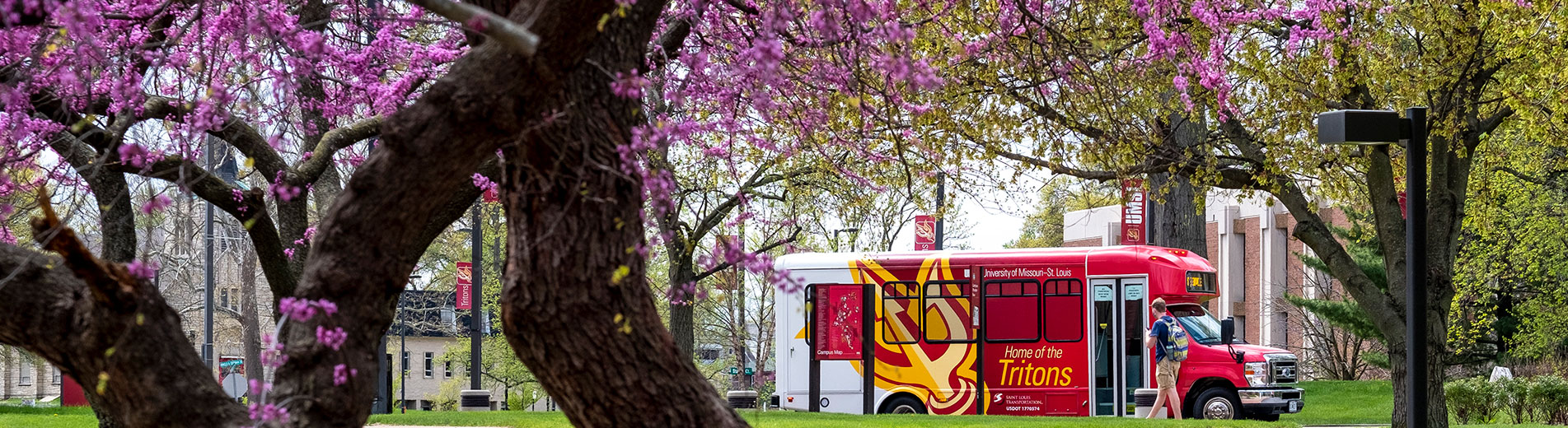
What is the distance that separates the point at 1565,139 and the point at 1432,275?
176 centimetres

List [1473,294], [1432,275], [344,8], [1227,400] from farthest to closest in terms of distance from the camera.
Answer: [1473,294] < [1227,400] < [1432,275] < [344,8]

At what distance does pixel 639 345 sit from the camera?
205 inches

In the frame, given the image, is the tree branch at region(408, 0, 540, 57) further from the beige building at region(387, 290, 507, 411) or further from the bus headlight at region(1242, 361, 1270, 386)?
the beige building at region(387, 290, 507, 411)

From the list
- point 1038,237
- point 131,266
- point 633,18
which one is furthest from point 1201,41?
point 1038,237

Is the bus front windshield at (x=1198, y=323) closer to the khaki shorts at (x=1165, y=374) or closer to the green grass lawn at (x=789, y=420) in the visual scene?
the green grass lawn at (x=789, y=420)

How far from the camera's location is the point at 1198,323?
60.2 feet

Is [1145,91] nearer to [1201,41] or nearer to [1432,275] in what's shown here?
[1201,41]

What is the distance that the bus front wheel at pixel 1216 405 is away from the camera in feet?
58.0

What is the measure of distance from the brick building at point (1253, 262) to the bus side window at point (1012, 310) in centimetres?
2155

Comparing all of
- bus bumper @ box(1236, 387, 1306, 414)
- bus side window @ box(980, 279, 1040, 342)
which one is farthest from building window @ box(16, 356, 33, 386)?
bus bumper @ box(1236, 387, 1306, 414)

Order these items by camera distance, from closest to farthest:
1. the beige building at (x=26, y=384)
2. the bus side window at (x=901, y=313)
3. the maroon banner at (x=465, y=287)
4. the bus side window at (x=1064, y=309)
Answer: the bus side window at (x=1064, y=309)
the bus side window at (x=901, y=313)
the maroon banner at (x=465, y=287)
the beige building at (x=26, y=384)

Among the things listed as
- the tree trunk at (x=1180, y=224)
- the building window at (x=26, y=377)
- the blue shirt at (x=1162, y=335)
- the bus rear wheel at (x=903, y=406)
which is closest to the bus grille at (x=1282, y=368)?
the blue shirt at (x=1162, y=335)

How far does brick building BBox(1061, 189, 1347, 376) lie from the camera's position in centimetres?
4066

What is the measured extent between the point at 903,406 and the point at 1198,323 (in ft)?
13.2
